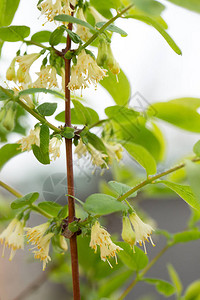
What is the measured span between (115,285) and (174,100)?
0.39 m

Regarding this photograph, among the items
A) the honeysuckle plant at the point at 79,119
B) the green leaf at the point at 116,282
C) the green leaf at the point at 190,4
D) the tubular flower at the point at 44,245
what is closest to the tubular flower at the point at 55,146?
the honeysuckle plant at the point at 79,119

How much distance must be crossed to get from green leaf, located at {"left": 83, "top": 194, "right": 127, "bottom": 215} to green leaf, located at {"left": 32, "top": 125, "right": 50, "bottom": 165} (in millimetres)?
105

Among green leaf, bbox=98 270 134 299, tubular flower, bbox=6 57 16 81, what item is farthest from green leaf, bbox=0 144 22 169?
green leaf, bbox=98 270 134 299

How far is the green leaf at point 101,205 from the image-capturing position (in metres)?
0.36

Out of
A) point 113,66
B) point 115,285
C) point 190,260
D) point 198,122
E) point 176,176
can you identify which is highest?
point 113,66

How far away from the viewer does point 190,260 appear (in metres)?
1.58

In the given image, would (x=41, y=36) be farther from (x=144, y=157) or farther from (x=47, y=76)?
(x=144, y=157)

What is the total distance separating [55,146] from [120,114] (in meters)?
0.14

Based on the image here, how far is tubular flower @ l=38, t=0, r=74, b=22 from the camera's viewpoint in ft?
1.40

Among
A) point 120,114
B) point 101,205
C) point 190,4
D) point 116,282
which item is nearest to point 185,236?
point 116,282

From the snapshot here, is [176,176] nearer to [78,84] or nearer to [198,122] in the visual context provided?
[198,122]

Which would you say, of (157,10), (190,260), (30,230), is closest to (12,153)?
(30,230)

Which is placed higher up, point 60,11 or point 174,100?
point 60,11

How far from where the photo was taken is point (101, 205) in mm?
364
